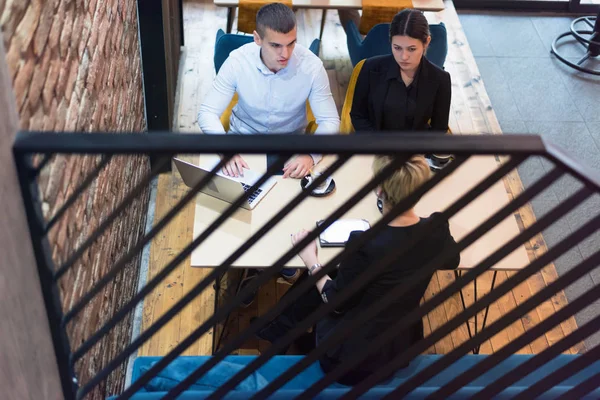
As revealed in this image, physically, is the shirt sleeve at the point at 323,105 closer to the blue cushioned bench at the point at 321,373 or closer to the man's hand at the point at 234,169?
the man's hand at the point at 234,169

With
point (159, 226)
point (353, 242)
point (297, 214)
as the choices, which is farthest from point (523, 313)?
point (297, 214)

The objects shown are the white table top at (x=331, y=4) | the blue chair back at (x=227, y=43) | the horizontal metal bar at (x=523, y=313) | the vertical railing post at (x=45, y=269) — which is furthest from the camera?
the white table top at (x=331, y=4)

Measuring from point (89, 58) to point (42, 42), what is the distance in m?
0.74

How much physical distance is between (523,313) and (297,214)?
1.77m

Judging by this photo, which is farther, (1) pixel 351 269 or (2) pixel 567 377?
(1) pixel 351 269

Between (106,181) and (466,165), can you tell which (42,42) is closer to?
(106,181)

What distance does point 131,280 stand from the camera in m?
3.99

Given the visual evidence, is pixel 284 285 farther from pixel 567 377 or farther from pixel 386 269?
pixel 567 377

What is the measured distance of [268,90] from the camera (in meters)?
4.05

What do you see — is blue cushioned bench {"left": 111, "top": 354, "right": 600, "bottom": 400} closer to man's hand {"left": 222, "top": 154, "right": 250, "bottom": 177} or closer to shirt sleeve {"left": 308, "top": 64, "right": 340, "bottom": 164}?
man's hand {"left": 222, "top": 154, "right": 250, "bottom": 177}

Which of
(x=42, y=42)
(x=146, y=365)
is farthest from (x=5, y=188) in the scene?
(x=146, y=365)

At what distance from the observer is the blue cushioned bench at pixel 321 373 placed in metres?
2.42

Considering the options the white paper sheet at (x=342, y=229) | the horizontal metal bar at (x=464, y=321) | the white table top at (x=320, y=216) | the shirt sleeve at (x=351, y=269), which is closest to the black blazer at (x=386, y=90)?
the white table top at (x=320, y=216)

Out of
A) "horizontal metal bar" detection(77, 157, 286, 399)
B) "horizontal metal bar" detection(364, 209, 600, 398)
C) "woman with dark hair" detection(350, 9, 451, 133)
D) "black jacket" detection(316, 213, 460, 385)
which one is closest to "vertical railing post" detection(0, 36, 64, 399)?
"horizontal metal bar" detection(77, 157, 286, 399)
